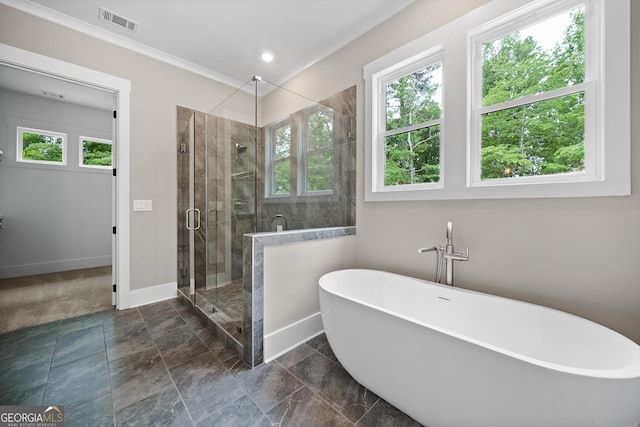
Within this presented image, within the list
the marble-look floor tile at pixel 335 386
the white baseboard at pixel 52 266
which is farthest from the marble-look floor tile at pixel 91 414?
the white baseboard at pixel 52 266

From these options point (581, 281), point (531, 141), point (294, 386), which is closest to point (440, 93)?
point (531, 141)

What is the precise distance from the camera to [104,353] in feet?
5.66

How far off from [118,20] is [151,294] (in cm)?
275

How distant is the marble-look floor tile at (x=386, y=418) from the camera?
1159 mm

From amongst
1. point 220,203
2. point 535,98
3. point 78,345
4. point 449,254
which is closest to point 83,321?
point 78,345

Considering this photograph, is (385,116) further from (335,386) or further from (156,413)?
(156,413)

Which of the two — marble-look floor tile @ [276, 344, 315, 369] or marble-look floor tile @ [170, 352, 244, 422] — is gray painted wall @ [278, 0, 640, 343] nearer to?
marble-look floor tile @ [276, 344, 315, 369]

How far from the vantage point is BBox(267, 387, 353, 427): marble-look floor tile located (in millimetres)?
1161

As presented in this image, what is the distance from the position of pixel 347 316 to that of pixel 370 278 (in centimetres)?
63

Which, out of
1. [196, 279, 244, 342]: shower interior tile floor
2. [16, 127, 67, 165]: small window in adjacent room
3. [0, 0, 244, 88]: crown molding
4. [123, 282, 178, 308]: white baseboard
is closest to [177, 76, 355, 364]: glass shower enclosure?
[196, 279, 244, 342]: shower interior tile floor

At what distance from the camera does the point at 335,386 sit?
1.41 m

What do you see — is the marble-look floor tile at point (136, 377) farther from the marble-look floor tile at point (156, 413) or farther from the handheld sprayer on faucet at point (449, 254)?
the handheld sprayer on faucet at point (449, 254)

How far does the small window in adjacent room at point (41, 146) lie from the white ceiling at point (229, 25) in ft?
8.52

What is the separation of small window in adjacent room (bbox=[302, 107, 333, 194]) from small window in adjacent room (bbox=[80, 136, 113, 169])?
13.4 ft
